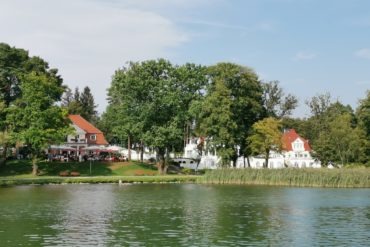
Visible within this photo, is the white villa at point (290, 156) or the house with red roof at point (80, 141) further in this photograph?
the white villa at point (290, 156)

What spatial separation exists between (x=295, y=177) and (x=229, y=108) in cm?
→ 2462

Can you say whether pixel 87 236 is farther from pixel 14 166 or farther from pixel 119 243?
pixel 14 166

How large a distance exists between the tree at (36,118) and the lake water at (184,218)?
26.4m

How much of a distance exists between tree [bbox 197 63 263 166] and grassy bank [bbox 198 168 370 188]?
15714 millimetres

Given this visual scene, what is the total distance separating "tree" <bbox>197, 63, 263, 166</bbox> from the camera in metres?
91.6

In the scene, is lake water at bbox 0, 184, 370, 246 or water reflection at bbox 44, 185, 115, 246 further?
lake water at bbox 0, 184, 370, 246

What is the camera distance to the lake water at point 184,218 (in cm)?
2945

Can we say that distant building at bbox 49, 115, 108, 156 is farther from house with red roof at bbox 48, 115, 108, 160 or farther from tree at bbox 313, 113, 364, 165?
tree at bbox 313, 113, 364, 165

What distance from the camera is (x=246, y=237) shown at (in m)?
30.3

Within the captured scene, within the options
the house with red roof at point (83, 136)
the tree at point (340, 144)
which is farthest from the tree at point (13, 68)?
the tree at point (340, 144)

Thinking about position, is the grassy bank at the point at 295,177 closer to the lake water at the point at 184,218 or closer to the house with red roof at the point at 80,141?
the lake water at the point at 184,218

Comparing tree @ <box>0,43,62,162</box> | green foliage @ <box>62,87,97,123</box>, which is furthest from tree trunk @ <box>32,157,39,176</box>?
green foliage @ <box>62,87,97,123</box>

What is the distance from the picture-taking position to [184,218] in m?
38.1

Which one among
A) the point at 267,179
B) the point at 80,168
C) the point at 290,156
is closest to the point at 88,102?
the point at 290,156
